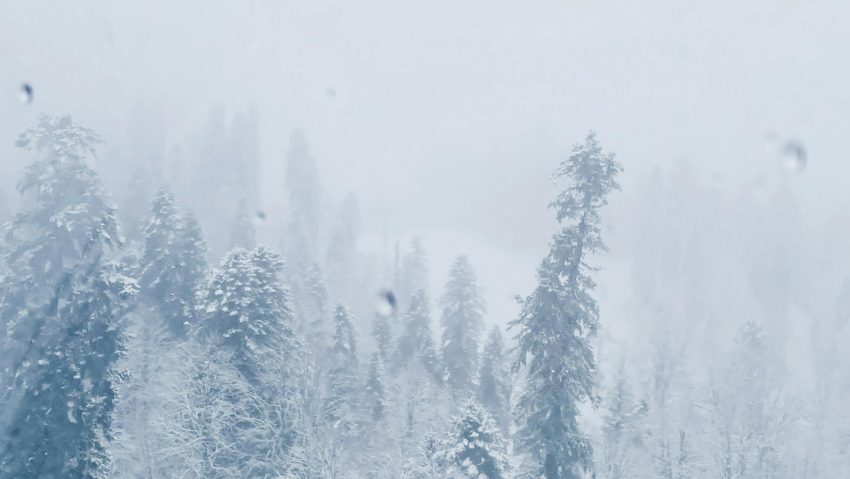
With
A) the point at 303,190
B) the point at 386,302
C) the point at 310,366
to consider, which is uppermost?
the point at 303,190

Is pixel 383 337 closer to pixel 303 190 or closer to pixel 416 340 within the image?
pixel 416 340

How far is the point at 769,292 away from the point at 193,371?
63.9 metres

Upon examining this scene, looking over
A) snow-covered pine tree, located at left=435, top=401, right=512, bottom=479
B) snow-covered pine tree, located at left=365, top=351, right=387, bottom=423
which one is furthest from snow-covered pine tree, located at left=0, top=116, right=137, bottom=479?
snow-covered pine tree, located at left=365, top=351, right=387, bottom=423

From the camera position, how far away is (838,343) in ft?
204

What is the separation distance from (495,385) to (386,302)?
22182 millimetres

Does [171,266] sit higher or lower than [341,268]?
lower

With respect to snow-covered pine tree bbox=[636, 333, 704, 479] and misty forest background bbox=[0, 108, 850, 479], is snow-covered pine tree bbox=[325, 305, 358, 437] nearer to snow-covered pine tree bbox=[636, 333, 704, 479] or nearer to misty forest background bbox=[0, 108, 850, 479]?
misty forest background bbox=[0, 108, 850, 479]

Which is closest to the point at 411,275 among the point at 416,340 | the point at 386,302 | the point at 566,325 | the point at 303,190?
the point at 386,302

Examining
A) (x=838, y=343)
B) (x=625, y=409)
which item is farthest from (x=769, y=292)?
(x=625, y=409)

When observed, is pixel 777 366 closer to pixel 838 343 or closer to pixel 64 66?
pixel 838 343

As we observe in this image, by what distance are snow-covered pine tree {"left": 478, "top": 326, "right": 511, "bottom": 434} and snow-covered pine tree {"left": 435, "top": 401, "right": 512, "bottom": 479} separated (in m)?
14.1

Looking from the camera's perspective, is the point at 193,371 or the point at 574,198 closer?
the point at 574,198

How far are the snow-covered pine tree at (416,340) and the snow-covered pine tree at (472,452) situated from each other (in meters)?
17.6

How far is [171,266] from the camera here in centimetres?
3117
